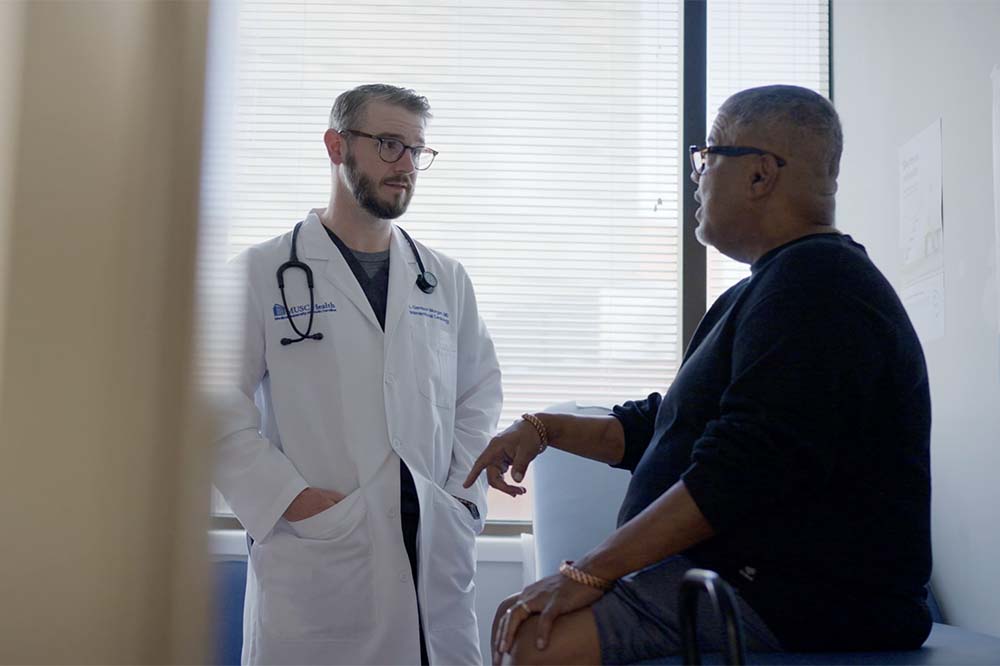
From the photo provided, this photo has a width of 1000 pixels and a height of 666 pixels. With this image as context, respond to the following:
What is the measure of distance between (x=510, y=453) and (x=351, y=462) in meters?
0.63

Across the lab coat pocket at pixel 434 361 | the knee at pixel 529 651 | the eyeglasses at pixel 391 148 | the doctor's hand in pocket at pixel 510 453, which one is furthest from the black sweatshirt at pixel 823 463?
the eyeglasses at pixel 391 148

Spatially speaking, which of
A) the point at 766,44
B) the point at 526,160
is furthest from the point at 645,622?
the point at 766,44

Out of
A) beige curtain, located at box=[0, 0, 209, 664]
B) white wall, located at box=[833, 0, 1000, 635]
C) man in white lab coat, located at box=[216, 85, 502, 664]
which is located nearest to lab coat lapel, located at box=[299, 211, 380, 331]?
man in white lab coat, located at box=[216, 85, 502, 664]

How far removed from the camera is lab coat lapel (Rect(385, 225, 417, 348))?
86.3 inches

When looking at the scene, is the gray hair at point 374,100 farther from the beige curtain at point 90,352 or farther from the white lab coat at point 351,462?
the beige curtain at point 90,352

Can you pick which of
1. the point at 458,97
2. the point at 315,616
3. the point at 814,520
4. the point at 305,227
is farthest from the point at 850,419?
the point at 458,97

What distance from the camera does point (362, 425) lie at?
2.10 m

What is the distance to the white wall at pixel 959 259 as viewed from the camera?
2066 millimetres

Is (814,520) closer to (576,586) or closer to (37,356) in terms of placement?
(576,586)

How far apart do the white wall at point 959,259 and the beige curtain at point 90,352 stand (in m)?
1.98

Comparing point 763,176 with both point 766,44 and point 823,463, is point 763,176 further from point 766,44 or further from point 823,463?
point 766,44

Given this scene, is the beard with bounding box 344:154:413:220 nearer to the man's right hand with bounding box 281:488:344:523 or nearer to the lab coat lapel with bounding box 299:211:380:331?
the lab coat lapel with bounding box 299:211:380:331

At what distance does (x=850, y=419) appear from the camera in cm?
125

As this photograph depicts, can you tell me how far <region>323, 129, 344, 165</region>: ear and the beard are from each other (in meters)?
0.08
